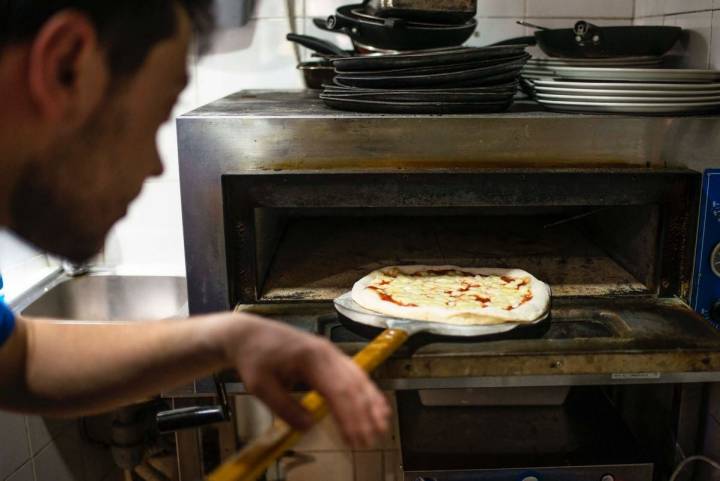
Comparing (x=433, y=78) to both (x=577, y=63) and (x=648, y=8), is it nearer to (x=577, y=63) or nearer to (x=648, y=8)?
(x=577, y=63)

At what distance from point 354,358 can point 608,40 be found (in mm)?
950

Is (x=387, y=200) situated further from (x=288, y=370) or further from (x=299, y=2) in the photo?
(x=299, y=2)

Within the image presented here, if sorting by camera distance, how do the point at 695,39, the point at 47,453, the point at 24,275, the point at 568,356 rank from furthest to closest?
the point at 24,275 → the point at 47,453 → the point at 695,39 → the point at 568,356

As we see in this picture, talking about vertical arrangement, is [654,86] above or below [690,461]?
above

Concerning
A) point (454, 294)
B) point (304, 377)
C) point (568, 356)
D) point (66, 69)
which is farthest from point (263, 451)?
point (454, 294)

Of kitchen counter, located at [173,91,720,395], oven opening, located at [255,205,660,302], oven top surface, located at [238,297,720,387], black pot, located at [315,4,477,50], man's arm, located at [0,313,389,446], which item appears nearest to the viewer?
man's arm, located at [0,313,389,446]

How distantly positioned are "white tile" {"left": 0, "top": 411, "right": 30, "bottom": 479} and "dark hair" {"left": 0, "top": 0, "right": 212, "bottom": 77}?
4.01 feet

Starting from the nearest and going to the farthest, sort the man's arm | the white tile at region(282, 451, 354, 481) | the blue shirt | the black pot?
the man's arm < the blue shirt < the black pot < the white tile at region(282, 451, 354, 481)

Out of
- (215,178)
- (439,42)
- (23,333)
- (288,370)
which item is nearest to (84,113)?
(288,370)

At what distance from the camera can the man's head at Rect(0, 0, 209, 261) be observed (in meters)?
0.44

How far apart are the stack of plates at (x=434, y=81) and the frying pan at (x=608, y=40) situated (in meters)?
0.21

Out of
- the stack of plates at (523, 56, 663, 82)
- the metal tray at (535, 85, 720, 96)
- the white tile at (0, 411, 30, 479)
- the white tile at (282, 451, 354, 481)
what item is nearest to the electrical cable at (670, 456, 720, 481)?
the metal tray at (535, 85, 720, 96)

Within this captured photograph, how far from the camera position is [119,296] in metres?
1.83

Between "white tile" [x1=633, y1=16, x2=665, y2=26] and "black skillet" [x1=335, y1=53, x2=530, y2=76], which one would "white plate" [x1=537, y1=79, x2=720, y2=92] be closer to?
"black skillet" [x1=335, y1=53, x2=530, y2=76]
